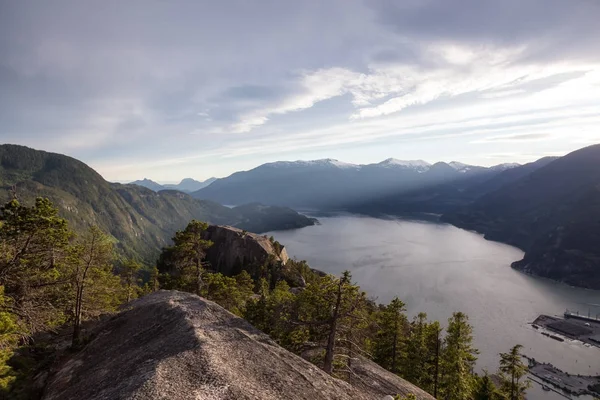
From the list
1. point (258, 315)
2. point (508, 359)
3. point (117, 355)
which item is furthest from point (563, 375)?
point (117, 355)

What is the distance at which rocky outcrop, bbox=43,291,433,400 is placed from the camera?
17828 mm

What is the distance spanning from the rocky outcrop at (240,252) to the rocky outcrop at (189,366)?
269ft

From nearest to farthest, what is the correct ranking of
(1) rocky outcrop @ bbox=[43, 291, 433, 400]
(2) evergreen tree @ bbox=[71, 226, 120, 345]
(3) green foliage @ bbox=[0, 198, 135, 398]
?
(1) rocky outcrop @ bbox=[43, 291, 433, 400] < (3) green foliage @ bbox=[0, 198, 135, 398] < (2) evergreen tree @ bbox=[71, 226, 120, 345]

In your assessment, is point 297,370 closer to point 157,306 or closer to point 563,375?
point 157,306

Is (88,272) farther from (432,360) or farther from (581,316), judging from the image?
(581,316)

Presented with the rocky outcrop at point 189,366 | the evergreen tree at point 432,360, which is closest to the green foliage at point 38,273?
the rocky outcrop at point 189,366

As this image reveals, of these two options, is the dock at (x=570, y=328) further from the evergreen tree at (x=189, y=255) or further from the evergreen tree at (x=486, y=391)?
the evergreen tree at (x=189, y=255)

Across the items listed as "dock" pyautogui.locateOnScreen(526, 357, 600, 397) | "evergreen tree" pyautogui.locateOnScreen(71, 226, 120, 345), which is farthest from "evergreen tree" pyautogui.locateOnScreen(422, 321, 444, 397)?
"dock" pyautogui.locateOnScreen(526, 357, 600, 397)

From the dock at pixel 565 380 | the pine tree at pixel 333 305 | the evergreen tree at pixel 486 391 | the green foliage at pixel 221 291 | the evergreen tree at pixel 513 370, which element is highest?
the pine tree at pixel 333 305

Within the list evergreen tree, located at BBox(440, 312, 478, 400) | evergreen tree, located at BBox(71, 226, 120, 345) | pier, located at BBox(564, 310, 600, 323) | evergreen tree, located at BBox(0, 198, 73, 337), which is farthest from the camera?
pier, located at BBox(564, 310, 600, 323)

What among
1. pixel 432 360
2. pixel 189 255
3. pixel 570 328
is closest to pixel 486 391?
pixel 432 360

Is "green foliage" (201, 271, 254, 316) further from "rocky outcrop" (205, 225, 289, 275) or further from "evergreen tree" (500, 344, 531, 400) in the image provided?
"rocky outcrop" (205, 225, 289, 275)

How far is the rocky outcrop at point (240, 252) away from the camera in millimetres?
116312

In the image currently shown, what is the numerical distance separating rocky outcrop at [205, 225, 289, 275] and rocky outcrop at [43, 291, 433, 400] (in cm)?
8214
